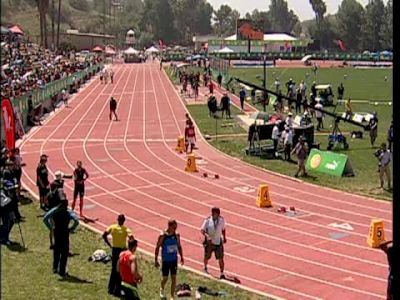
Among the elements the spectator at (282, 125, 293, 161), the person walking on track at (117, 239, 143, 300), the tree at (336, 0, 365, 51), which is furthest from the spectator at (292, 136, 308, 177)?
the tree at (336, 0, 365, 51)

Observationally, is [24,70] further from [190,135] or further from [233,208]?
[233,208]

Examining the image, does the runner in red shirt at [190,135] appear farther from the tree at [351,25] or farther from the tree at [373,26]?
the tree at [351,25]

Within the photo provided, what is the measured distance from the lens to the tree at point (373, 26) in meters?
138

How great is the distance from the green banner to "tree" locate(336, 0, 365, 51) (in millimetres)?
121197

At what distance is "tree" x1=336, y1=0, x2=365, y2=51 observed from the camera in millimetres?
142875

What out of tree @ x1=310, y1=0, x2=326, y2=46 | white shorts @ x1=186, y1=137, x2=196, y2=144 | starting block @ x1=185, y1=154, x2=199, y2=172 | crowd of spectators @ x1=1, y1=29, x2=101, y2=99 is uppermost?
tree @ x1=310, y1=0, x2=326, y2=46

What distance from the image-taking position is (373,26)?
13850 centimetres

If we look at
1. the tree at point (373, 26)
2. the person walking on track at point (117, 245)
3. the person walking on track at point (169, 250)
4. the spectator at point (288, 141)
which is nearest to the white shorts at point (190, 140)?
the spectator at point (288, 141)

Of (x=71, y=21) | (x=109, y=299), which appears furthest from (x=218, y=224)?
A: (x=71, y=21)

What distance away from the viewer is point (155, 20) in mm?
174250

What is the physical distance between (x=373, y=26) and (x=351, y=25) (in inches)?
265

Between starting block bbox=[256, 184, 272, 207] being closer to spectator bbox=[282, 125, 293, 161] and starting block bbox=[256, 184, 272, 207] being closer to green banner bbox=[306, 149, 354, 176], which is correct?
green banner bbox=[306, 149, 354, 176]

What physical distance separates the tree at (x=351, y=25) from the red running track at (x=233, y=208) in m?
113

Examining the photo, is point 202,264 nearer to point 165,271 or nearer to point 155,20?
point 165,271
